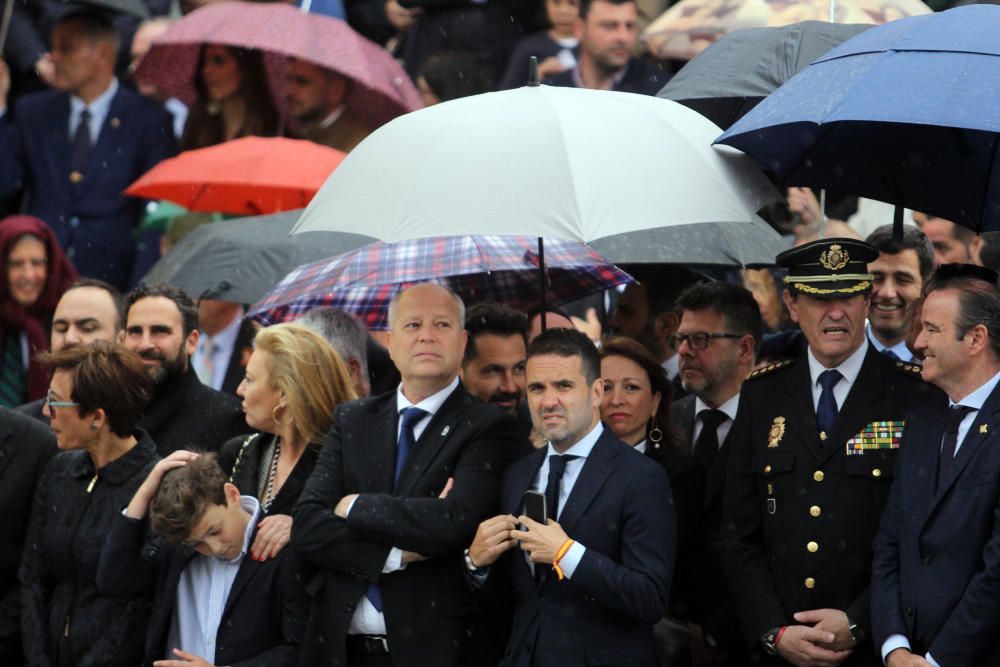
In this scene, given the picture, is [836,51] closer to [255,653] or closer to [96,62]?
[255,653]

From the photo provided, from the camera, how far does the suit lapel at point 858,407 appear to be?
Answer: 620 centimetres

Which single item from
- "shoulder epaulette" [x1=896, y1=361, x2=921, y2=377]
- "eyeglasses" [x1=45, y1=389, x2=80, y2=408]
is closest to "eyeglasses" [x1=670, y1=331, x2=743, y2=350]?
"shoulder epaulette" [x1=896, y1=361, x2=921, y2=377]

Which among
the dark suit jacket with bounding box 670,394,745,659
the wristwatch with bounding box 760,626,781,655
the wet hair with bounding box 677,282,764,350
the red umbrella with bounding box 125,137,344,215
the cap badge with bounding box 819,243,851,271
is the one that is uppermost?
the red umbrella with bounding box 125,137,344,215

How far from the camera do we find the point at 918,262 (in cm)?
760

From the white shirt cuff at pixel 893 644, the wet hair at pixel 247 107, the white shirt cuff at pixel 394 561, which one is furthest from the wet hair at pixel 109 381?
the wet hair at pixel 247 107

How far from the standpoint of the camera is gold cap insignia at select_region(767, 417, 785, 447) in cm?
631

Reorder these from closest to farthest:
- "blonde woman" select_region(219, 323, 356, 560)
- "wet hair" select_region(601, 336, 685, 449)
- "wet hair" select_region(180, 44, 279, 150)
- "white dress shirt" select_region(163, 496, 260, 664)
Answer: "white dress shirt" select_region(163, 496, 260, 664)
"blonde woman" select_region(219, 323, 356, 560)
"wet hair" select_region(601, 336, 685, 449)
"wet hair" select_region(180, 44, 279, 150)

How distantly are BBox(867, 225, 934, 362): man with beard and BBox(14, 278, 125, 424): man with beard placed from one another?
3.66 m

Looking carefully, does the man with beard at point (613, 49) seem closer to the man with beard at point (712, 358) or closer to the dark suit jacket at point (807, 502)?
the man with beard at point (712, 358)

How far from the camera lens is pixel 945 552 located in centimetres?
570

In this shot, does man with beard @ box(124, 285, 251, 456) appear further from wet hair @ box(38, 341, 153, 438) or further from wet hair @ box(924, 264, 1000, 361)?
wet hair @ box(924, 264, 1000, 361)

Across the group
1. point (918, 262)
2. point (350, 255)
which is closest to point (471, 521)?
point (350, 255)

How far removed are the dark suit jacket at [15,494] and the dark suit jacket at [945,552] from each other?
3839 mm

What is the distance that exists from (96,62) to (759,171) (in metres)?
6.53
